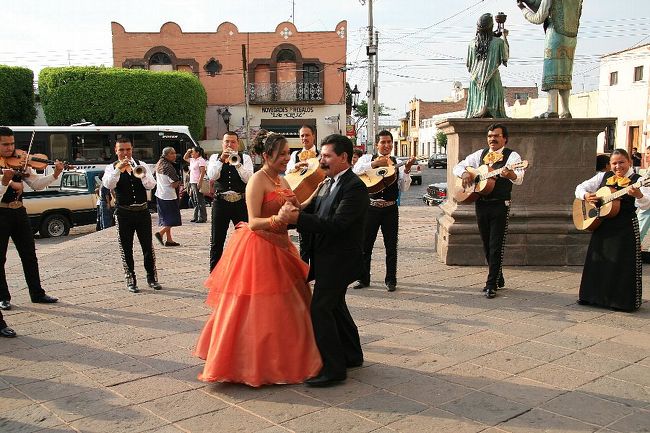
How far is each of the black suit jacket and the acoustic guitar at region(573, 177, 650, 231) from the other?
9.61 ft

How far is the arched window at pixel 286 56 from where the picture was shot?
121 feet

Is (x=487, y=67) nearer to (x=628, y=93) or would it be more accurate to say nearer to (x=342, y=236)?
(x=342, y=236)

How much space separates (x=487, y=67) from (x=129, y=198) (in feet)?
16.0

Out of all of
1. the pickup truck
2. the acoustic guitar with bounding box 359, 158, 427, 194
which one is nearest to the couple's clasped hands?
the acoustic guitar with bounding box 359, 158, 427, 194

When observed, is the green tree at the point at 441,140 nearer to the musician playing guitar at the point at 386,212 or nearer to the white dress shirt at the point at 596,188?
the musician playing guitar at the point at 386,212

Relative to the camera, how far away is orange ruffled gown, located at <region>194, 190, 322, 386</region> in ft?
13.3

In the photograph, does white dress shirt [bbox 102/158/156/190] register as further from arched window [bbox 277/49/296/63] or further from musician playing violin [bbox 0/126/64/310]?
arched window [bbox 277/49/296/63]

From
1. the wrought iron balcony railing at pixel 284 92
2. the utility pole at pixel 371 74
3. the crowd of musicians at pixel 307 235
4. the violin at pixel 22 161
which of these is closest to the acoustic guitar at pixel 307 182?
the crowd of musicians at pixel 307 235

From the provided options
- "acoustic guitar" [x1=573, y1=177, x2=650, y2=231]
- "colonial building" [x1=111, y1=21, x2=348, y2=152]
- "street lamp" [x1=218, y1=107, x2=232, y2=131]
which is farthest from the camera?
"colonial building" [x1=111, y1=21, x2=348, y2=152]

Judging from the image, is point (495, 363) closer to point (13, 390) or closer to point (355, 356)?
point (355, 356)

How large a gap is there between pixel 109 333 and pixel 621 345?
4.34 metres

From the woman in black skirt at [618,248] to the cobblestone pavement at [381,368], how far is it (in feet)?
0.58

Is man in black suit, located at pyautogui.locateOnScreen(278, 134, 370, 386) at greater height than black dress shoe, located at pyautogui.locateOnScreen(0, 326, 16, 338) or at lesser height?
greater

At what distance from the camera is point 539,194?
8016 millimetres
